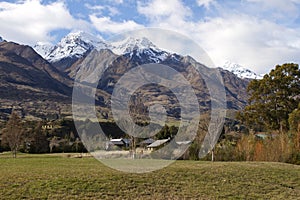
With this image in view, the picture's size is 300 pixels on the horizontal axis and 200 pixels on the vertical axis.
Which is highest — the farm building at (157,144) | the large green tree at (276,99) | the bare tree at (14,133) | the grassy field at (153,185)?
the large green tree at (276,99)

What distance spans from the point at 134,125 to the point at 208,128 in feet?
38.6

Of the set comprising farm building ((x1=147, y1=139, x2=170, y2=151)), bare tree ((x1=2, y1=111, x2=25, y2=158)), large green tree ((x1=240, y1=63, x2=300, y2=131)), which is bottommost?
farm building ((x1=147, y1=139, x2=170, y2=151))

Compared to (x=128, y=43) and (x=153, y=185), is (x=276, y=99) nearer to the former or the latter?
(x=128, y=43)

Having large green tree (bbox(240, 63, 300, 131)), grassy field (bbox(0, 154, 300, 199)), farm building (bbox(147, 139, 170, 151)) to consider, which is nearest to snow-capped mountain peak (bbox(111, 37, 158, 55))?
grassy field (bbox(0, 154, 300, 199))

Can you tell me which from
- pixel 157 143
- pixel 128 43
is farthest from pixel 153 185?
pixel 157 143

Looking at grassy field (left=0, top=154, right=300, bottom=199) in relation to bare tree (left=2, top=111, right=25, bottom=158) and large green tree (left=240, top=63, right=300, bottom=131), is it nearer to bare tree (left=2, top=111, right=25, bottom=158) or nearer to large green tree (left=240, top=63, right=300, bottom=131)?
large green tree (left=240, top=63, right=300, bottom=131)

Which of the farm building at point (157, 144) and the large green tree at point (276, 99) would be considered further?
the farm building at point (157, 144)

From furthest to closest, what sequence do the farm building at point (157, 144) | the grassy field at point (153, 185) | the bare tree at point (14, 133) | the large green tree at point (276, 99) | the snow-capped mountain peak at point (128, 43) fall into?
1. the bare tree at point (14, 133)
2. the farm building at point (157, 144)
3. the large green tree at point (276, 99)
4. the snow-capped mountain peak at point (128, 43)
5. the grassy field at point (153, 185)

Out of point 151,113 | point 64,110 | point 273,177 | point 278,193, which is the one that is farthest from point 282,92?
point 64,110

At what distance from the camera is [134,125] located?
25.5m

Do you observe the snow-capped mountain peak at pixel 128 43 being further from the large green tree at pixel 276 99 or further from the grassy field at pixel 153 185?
the large green tree at pixel 276 99

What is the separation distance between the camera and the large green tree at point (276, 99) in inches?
1494

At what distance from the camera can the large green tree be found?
37938mm

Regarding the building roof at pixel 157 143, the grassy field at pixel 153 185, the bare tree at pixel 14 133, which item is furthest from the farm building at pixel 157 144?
the grassy field at pixel 153 185
